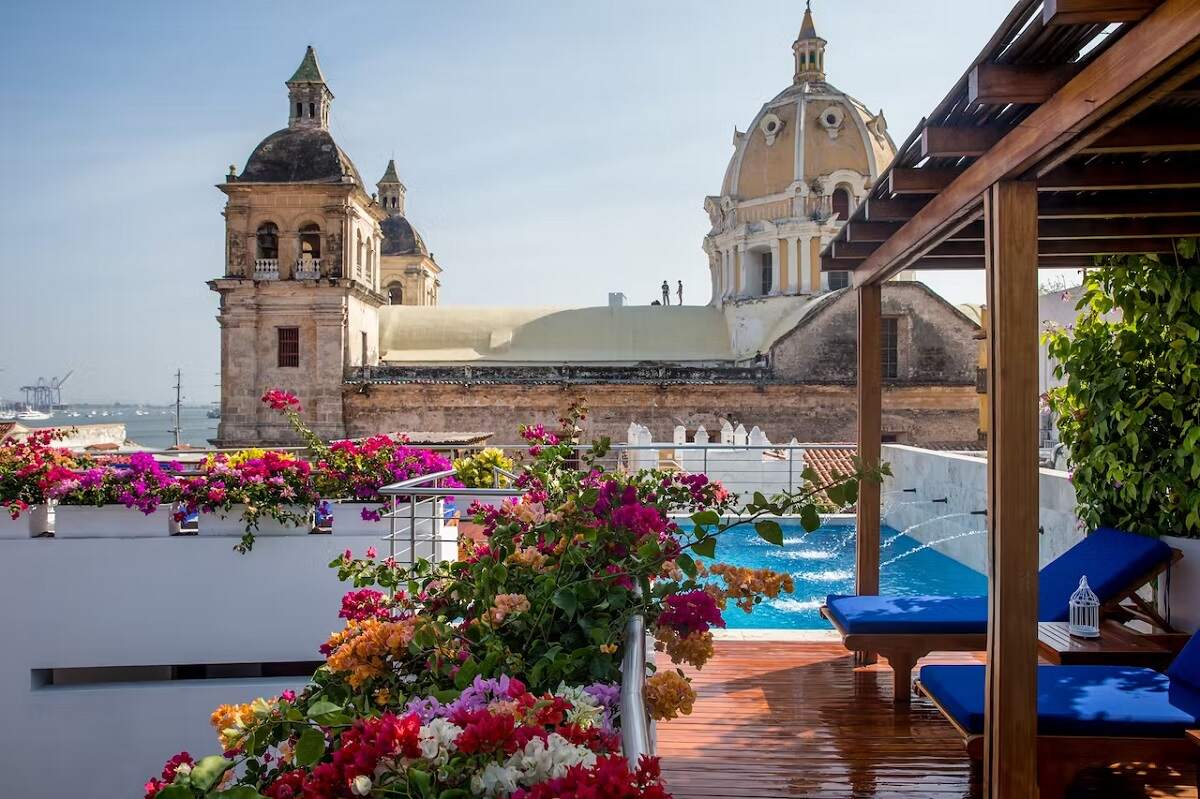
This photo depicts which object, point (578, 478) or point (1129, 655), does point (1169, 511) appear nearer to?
point (1129, 655)

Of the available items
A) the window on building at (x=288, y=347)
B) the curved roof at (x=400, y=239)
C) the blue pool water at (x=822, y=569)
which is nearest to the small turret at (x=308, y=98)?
the window on building at (x=288, y=347)

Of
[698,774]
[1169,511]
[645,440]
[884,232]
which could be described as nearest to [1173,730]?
[698,774]

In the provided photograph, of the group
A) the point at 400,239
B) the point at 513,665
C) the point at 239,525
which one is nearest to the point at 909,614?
the point at 513,665

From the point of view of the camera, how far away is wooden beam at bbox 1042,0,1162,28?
2.20 meters

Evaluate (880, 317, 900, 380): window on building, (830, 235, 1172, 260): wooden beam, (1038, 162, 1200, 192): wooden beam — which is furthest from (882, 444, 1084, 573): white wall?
(880, 317, 900, 380): window on building

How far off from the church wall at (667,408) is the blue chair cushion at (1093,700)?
19.5 m

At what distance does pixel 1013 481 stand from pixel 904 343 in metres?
22.0

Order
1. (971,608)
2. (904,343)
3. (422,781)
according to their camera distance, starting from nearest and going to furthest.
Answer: (422,781), (971,608), (904,343)

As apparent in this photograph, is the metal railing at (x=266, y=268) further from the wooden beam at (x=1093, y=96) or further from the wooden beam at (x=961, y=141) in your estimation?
the wooden beam at (x=961, y=141)

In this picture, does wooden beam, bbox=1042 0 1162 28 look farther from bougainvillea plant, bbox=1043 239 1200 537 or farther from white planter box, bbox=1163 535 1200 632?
white planter box, bbox=1163 535 1200 632

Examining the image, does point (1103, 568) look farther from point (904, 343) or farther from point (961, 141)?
point (904, 343)

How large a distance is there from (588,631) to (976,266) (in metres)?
4.35

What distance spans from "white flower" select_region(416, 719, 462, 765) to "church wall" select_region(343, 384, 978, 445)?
21654 millimetres

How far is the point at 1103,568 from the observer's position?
181 inches
